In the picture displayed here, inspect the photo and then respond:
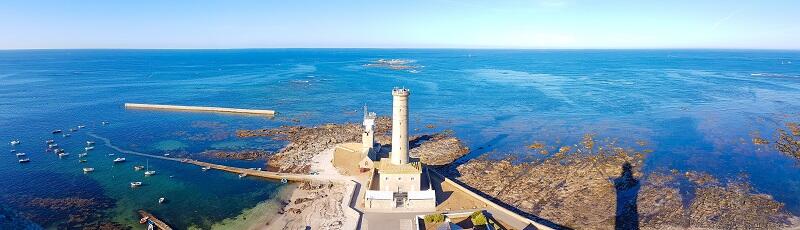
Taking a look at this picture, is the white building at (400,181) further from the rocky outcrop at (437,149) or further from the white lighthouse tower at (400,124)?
the rocky outcrop at (437,149)

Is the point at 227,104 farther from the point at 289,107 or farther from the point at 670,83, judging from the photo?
the point at 670,83

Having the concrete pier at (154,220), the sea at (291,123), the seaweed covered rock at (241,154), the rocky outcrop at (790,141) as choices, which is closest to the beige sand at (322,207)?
the sea at (291,123)

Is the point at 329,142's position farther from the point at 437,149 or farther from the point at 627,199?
the point at 627,199

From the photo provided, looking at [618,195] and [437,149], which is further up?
[437,149]

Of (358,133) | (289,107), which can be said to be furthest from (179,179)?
(289,107)

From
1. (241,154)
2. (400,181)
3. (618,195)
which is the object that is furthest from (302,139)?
(618,195)

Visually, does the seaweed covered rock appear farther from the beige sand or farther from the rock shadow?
the rock shadow

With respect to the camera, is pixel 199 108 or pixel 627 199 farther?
pixel 199 108

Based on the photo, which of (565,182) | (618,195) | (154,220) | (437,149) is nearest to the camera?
(154,220)
